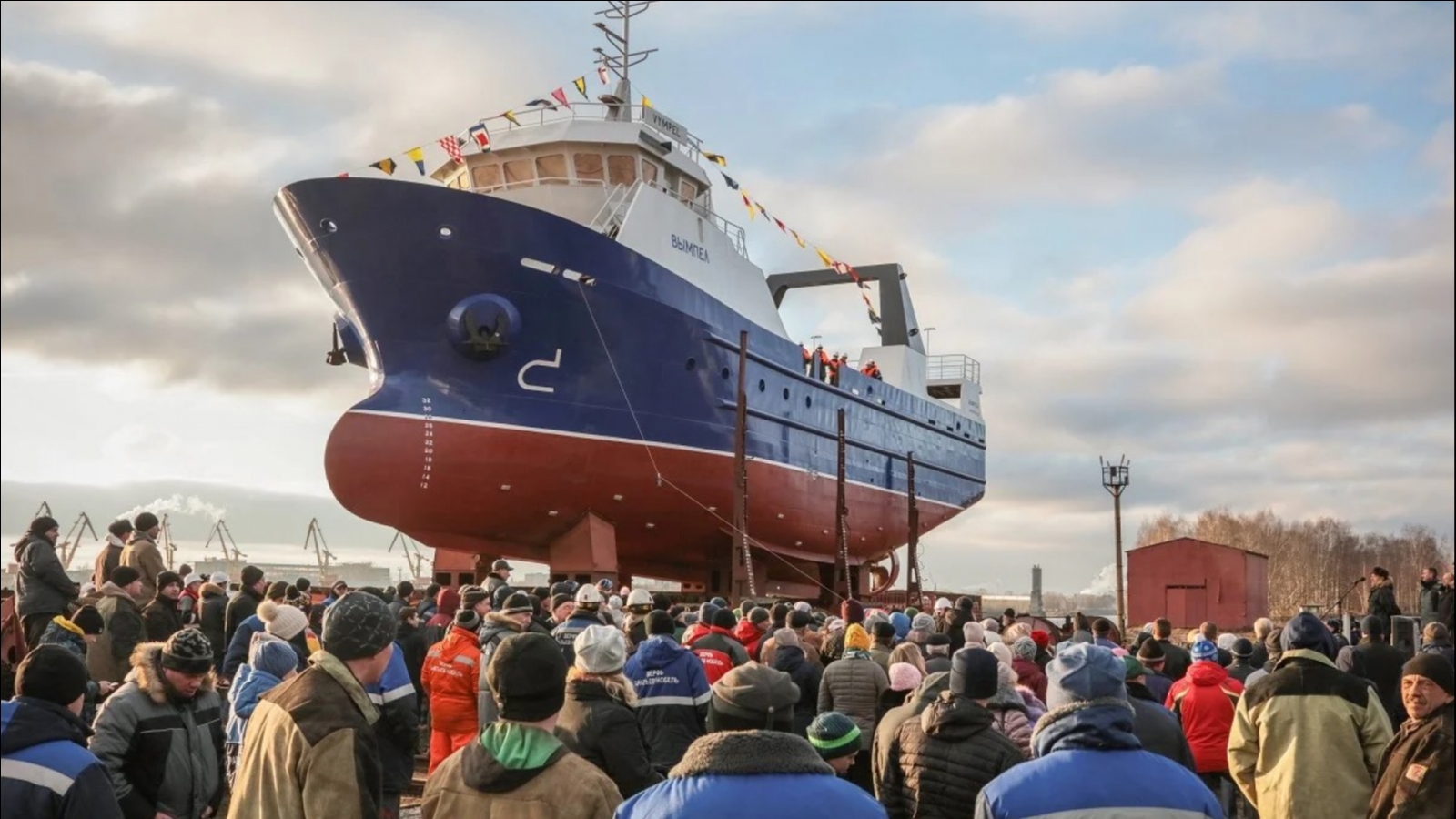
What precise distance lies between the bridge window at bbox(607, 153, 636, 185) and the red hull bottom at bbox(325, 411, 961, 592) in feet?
17.0

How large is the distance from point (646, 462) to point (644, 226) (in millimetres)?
4192

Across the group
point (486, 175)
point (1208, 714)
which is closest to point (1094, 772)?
point (1208, 714)

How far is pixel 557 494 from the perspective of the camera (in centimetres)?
2014

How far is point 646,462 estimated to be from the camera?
819 inches

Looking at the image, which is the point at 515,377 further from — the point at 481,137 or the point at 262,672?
the point at 262,672

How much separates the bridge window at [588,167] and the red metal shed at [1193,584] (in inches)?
616

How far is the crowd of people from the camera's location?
10.7 ft

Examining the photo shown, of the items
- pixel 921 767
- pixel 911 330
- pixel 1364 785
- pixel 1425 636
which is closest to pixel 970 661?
pixel 921 767

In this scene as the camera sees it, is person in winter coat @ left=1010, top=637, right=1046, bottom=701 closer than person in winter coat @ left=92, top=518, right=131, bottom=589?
Yes

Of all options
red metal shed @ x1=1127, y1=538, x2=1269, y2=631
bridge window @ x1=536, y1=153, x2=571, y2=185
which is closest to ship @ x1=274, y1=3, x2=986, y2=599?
bridge window @ x1=536, y1=153, x2=571, y2=185

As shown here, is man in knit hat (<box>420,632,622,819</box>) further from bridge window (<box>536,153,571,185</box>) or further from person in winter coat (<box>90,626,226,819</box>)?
bridge window (<box>536,153,571,185</box>)

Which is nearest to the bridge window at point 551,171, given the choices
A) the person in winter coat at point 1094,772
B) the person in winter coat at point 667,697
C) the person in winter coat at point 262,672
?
the person in winter coat at point 667,697

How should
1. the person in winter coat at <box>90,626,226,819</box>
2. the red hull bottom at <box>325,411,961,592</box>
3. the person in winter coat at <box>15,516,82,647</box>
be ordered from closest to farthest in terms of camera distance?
the person in winter coat at <box>90,626,226,819</box>
the person in winter coat at <box>15,516,82,647</box>
the red hull bottom at <box>325,411,961,592</box>

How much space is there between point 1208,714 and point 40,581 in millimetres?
8403
